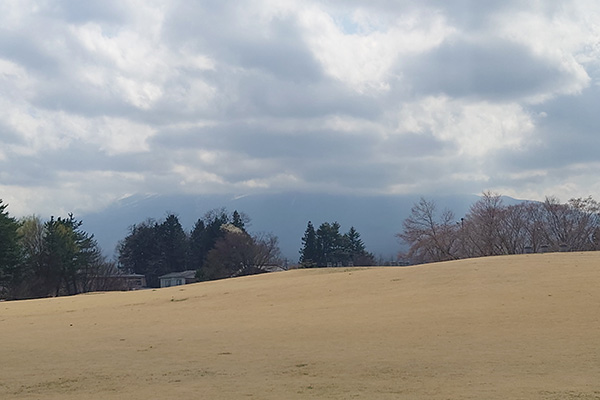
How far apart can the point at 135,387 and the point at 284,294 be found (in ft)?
53.5

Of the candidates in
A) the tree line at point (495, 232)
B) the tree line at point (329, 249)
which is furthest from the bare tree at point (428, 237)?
the tree line at point (329, 249)

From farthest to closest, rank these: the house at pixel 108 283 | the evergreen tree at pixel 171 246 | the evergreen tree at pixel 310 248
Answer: the evergreen tree at pixel 171 246
the evergreen tree at pixel 310 248
the house at pixel 108 283

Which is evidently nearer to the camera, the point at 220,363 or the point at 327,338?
the point at 220,363

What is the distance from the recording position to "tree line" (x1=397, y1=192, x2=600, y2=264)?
209 ft

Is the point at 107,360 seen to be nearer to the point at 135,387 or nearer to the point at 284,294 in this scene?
the point at 135,387

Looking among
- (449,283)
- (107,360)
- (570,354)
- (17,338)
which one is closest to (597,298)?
(449,283)

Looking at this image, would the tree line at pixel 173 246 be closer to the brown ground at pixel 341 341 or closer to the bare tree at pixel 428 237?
the bare tree at pixel 428 237

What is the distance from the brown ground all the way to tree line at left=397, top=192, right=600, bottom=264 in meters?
35.7

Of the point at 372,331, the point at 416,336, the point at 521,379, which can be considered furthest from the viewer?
the point at 372,331

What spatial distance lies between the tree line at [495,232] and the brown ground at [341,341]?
35.7 meters

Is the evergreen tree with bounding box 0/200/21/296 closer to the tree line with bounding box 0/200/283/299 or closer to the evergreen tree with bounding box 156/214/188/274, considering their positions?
the tree line with bounding box 0/200/283/299

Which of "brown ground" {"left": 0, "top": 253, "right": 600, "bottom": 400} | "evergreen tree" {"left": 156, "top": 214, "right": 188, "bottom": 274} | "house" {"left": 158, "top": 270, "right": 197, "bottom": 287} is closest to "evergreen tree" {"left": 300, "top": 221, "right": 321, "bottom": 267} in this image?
"house" {"left": 158, "top": 270, "right": 197, "bottom": 287}

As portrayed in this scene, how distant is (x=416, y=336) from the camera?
15.2 metres

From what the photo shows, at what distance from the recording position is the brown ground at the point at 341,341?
9977mm
